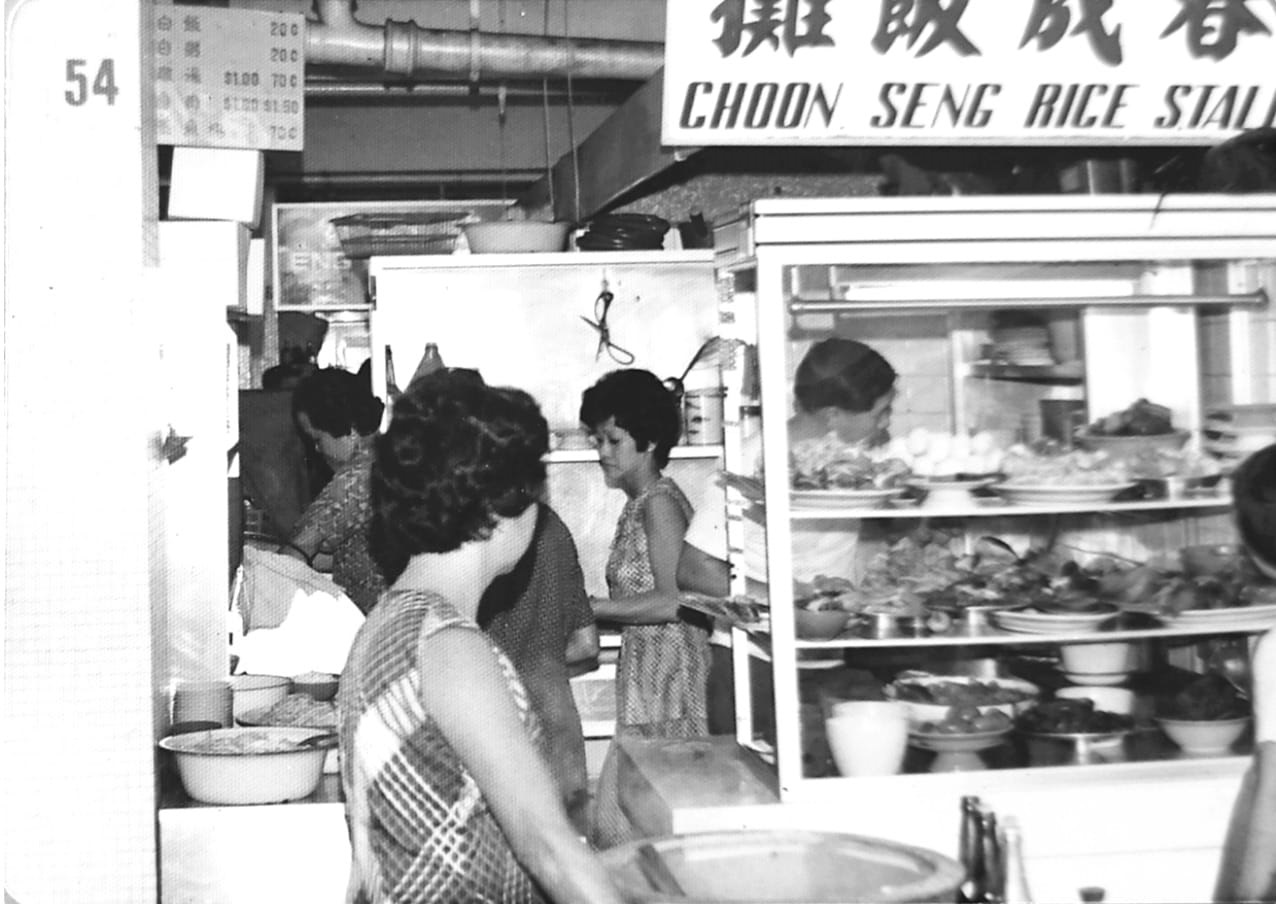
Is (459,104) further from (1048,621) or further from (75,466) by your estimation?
(1048,621)

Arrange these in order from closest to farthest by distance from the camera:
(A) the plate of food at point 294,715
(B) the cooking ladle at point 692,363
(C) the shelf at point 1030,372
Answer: (C) the shelf at point 1030,372
(A) the plate of food at point 294,715
(B) the cooking ladle at point 692,363

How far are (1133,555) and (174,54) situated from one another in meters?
3.61

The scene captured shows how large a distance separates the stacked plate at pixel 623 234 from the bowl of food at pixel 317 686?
7.17 ft

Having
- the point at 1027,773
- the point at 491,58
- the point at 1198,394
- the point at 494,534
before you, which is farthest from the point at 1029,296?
the point at 491,58

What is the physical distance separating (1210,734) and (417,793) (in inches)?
78.6

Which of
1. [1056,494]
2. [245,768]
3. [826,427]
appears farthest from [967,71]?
[245,768]

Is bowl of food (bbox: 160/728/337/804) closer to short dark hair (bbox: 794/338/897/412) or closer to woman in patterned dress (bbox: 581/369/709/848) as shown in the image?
woman in patterned dress (bbox: 581/369/709/848)

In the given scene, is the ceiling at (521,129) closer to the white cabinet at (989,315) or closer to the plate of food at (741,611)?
the white cabinet at (989,315)

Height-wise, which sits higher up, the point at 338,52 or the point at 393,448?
the point at 338,52

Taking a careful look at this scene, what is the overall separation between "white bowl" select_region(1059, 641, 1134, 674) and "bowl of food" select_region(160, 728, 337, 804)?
1826 millimetres

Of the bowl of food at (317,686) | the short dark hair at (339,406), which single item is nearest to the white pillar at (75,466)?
the bowl of food at (317,686)

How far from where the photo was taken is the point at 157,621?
357cm

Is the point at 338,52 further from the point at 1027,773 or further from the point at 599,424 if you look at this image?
the point at 1027,773

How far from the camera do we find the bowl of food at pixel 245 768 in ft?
11.6
